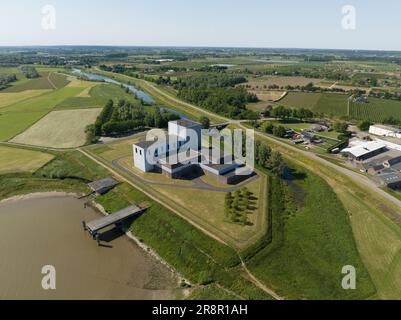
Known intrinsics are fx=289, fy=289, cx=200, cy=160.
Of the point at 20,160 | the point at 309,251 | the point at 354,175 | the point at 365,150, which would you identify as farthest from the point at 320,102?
the point at 20,160

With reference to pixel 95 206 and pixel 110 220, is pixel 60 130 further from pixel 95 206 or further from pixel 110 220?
pixel 110 220

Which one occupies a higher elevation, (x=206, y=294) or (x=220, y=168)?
(x=220, y=168)

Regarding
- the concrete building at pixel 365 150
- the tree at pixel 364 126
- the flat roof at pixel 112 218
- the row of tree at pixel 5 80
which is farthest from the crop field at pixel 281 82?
the row of tree at pixel 5 80

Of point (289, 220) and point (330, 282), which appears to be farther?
point (289, 220)

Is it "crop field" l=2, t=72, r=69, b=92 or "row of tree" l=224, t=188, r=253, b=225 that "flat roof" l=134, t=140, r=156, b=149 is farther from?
"crop field" l=2, t=72, r=69, b=92
